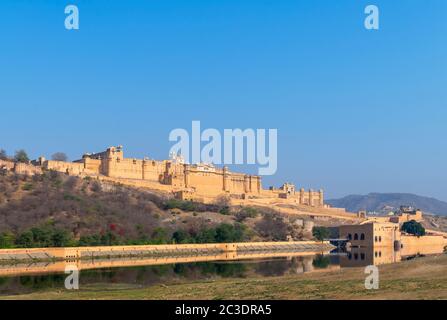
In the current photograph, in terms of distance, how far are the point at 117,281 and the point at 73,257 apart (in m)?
16.0

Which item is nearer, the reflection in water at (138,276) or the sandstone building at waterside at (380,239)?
the reflection in water at (138,276)

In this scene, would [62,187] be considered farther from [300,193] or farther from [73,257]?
[300,193]

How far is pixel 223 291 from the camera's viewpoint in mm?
15773

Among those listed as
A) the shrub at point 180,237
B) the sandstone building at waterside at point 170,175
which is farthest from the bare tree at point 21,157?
the shrub at point 180,237

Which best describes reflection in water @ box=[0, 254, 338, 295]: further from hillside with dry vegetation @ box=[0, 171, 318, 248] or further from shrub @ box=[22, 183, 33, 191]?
shrub @ box=[22, 183, 33, 191]

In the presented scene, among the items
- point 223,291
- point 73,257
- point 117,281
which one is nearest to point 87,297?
point 223,291

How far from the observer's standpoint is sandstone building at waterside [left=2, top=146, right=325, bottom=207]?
208ft

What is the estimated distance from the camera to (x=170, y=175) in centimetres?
7075

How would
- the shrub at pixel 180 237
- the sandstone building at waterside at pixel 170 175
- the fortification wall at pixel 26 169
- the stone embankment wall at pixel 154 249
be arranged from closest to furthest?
the stone embankment wall at pixel 154 249
the shrub at pixel 180 237
the fortification wall at pixel 26 169
the sandstone building at waterside at pixel 170 175

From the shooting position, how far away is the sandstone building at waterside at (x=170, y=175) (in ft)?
208

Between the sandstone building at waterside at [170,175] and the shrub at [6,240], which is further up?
the sandstone building at waterside at [170,175]

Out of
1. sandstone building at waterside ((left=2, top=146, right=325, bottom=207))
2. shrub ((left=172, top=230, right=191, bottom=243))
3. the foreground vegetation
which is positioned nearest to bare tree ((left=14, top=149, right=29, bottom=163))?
sandstone building at waterside ((left=2, top=146, right=325, bottom=207))
